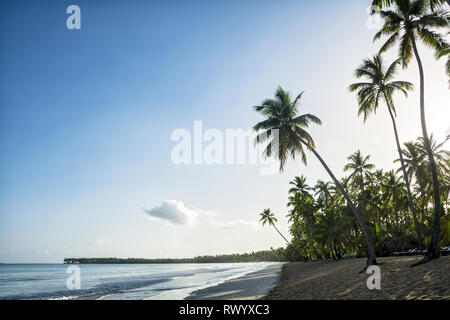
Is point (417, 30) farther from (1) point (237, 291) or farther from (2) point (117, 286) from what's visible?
(2) point (117, 286)

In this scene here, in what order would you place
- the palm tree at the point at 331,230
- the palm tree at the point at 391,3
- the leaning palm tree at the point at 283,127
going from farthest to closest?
1. the palm tree at the point at 331,230
2. the leaning palm tree at the point at 283,127
3. the palm tree at the point at 391,3

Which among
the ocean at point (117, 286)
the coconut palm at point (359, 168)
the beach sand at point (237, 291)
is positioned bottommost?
the ocean at point (117, 286)

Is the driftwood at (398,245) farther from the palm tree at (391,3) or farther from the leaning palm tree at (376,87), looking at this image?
the palm tree at (391,3)

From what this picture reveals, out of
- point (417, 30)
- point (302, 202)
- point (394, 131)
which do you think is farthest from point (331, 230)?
point (417, 30)

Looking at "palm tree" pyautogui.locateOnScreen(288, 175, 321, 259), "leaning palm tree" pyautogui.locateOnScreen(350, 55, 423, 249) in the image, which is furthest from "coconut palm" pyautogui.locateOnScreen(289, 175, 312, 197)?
"leaning palm tree" pyautogui.locateOnScreen(350, 55, 423, 249)

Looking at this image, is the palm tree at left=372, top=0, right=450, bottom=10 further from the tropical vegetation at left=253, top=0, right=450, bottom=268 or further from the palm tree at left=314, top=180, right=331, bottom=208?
the palm tree at left=314, top=180, right=331, bottom=208

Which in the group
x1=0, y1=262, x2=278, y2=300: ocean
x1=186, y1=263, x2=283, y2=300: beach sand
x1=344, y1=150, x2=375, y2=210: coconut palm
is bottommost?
x1=0, y1=262, x2=278, y2=300: ocean

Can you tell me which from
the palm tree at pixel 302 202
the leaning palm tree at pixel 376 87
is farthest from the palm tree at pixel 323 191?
the leaning palm tree at pixel 376 87

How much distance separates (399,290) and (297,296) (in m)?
4.37

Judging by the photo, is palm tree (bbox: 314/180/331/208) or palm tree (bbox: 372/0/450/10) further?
palm tree (bbox: 314/180/331/208)

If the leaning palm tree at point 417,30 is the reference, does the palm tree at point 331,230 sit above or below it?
below

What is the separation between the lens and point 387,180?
40.0 m
